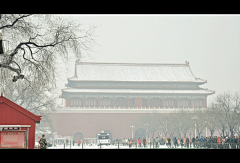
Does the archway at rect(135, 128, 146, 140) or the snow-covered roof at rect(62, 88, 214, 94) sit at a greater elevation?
the snow-covered roof at rect(62, 88, 214, 94)

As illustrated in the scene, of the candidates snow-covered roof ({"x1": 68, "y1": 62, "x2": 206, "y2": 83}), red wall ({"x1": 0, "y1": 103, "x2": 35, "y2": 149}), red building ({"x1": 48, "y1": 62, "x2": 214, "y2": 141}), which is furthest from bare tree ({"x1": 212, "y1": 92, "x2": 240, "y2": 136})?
snow-covered roof ({"x1": 68, "y1": 62, "x2": 206, "y2": 83})

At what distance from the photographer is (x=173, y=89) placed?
7250 cm

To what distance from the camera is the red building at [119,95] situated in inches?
2621

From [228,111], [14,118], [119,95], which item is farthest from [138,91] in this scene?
[14,118]

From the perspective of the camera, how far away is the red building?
66.6 metres

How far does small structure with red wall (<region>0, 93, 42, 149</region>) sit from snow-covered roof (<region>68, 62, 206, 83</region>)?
54.6 m

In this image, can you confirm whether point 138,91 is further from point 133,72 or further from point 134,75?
point 133,72

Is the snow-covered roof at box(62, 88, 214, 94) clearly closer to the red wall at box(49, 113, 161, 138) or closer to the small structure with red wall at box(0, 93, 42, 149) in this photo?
the red wall at box(49, 113, 161, 138)

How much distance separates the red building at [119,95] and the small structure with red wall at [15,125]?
4995 centimetres

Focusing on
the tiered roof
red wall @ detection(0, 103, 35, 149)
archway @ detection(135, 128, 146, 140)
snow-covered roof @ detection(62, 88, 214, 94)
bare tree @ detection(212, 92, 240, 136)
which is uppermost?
the tiered roof

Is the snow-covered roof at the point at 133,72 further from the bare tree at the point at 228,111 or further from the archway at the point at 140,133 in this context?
the bare tree at the point at 228,111

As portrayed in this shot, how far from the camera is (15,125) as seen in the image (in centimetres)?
1563

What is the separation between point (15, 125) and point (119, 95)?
178ft
